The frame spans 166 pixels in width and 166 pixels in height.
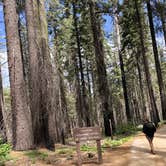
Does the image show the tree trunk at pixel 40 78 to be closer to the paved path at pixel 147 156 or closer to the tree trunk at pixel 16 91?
the tree trunk at pixel 16 91

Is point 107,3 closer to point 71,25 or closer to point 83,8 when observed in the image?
point 83,8

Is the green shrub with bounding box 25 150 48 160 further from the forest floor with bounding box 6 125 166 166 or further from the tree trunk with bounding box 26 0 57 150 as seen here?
the tree trunk with bounding box 26 0 57 150

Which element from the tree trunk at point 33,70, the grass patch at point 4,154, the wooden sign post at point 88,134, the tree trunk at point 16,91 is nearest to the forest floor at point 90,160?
the grass patch at point 4,154

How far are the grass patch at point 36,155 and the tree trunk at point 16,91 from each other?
0.35m

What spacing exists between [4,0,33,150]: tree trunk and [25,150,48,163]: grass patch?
0.35 metres

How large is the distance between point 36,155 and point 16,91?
235 centimetres

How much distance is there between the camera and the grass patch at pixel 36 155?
10841 mm

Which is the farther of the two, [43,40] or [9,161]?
[43,40]

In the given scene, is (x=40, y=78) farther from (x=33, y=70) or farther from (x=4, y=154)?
(x=4, y=154)

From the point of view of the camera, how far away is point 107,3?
2589 centimetres

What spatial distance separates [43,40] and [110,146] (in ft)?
18.5

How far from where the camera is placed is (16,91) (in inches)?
468

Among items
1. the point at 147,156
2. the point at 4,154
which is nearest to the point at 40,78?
the point at 4,154

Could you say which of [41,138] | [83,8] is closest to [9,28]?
[41,138]
